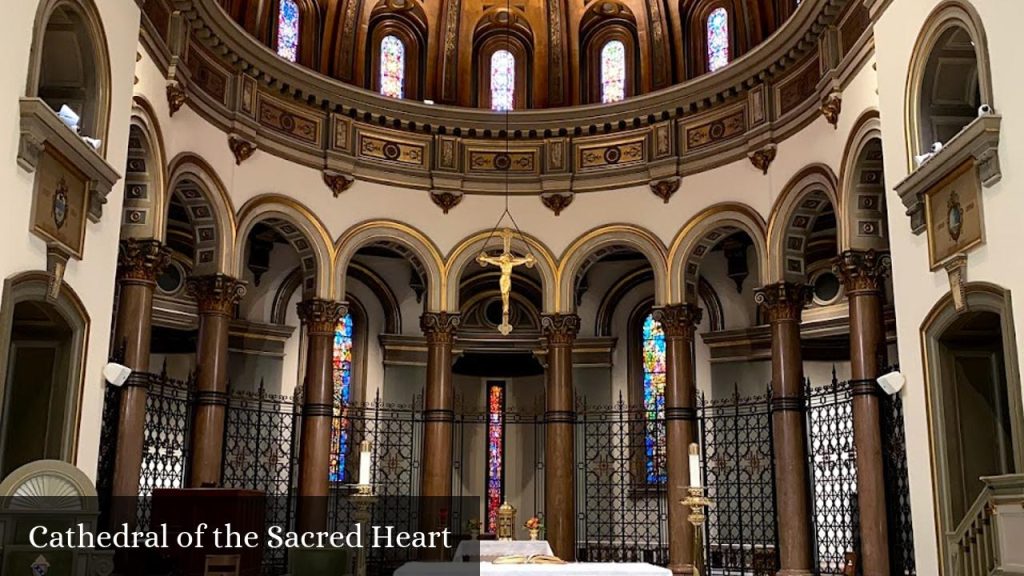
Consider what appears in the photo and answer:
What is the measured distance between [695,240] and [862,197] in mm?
4583

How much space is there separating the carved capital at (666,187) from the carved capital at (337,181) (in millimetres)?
6327

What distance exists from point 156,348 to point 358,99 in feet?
24.9

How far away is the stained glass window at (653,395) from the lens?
74.4 feet

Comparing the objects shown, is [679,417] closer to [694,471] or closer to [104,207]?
[694,471]

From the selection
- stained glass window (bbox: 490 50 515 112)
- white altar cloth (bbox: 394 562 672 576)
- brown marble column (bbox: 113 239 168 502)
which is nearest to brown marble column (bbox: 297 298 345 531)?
brown marble column (bbox: 113 239 168 502)

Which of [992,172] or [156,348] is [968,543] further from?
[156,348]

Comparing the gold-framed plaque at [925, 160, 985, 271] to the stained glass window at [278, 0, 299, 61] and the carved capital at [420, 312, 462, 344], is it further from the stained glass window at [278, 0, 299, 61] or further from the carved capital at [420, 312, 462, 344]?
the stained glass window at [278, 0, 299, 61]

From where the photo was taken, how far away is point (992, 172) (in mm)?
10320

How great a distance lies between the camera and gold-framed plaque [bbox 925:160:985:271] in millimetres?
10734

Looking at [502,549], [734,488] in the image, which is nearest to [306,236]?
[502,549]

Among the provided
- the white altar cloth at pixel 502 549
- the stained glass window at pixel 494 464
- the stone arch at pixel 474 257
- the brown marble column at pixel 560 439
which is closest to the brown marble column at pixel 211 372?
the stone arch at pixel 474 257

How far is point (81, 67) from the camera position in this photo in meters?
12.5

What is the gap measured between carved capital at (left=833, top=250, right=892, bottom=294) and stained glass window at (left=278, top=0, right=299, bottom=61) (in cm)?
1164

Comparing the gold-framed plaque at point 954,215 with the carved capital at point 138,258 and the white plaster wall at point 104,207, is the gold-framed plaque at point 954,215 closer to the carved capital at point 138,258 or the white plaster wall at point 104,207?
the white plaster wall at point 104,207
